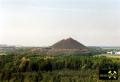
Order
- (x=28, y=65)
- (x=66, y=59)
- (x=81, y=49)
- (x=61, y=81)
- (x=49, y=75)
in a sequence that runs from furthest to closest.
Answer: (x=81, y=49), (x=66, y=59), (x=28, y=65), (x=49, y=75), (x=61, y=81)

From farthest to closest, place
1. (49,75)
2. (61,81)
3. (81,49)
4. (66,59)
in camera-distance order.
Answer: (81,49), (66,59), (49,75), (61,81)

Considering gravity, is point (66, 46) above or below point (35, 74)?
above

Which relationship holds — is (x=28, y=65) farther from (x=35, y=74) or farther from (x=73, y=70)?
(x=73, y=70)

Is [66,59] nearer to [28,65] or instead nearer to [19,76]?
[28,65]

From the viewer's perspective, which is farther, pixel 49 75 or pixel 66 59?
pixel 66 59

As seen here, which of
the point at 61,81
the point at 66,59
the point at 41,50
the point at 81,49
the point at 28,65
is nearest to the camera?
the point at 61,81

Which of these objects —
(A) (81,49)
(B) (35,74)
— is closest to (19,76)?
(B) (35,74)

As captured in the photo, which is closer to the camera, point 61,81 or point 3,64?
point 61,81

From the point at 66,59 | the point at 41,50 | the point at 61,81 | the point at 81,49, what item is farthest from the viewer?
the point at 81,49

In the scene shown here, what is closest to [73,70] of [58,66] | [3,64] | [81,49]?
[58,66]

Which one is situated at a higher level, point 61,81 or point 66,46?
point 66,46
